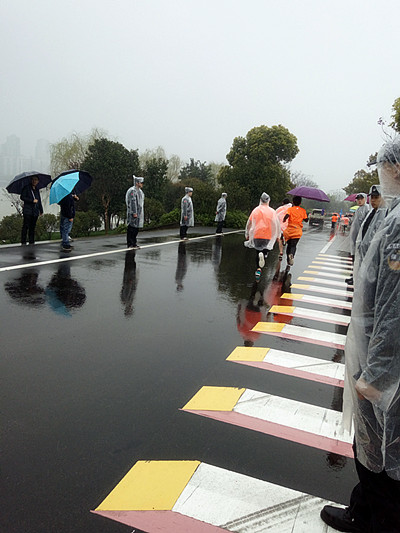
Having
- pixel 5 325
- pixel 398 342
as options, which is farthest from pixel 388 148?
pixel 5 325

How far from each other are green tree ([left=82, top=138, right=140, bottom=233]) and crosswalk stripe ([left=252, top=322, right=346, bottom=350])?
25.2 m

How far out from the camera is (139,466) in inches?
100

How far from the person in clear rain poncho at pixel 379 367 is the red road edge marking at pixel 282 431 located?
0.80 meters

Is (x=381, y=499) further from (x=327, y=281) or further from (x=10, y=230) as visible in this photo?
(x=10, y=230)

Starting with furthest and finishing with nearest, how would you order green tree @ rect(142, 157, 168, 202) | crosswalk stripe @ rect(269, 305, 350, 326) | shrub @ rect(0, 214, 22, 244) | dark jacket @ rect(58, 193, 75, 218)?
green tree @ rect(142, 157, 168, 202), shrub @ rect(0, 214, 22, 244), dark jacket @ rect(58, 193, 75, 218), crosswalk stripe @ rect(269, 305, 350, 326)

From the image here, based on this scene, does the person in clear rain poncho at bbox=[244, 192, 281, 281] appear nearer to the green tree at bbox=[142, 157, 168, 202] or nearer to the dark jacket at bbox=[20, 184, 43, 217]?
the dark jacket at bbox=[20, 184, 43, 217]

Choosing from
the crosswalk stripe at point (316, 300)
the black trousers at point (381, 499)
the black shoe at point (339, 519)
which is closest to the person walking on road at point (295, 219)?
the crosswalk stripe at point (316, 300)

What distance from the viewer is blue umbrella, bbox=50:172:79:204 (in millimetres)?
10406

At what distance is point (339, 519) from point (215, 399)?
1429mm

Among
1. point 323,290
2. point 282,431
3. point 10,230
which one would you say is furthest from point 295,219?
point 10,230

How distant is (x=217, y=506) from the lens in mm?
2262

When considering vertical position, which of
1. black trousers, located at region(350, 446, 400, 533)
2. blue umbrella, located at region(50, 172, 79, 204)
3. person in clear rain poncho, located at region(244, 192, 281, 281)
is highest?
blue umbrella, located at region(50, 172, 79, 204)

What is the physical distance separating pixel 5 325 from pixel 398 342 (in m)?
4.34

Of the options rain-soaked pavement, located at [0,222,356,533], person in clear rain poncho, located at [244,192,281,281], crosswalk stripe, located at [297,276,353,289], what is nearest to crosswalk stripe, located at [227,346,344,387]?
rain-soaked pavement, located at [0,222,356,533]
